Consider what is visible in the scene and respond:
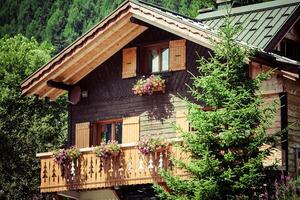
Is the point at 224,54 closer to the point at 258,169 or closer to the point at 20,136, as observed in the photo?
the point at 258,169

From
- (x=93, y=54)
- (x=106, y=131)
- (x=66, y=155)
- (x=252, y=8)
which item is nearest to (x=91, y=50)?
(x=93, y=54)

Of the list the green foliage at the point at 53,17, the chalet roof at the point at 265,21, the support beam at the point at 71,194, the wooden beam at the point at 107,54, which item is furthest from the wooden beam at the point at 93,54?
the green foliage at the point at 53,17

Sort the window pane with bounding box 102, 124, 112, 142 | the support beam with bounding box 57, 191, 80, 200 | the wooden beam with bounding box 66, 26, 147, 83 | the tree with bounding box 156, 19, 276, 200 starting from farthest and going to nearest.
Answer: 1. the window pane with bounding box 102, 124, 112, 142
2. the wooden beam with bounding box 66, 26, 147, 83
3. the support beam with bounding box 57, 191, 80, 200
4. the tree with bounding box 156, 19, 276, 200

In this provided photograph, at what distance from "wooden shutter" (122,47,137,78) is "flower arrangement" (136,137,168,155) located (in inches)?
142

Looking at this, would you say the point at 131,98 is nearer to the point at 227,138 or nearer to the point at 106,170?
the point at 106,170

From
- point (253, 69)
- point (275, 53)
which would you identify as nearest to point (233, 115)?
A: point (253, 69)

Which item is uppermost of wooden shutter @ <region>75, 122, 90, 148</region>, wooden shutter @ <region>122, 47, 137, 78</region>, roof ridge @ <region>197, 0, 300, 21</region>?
roof ridge @ <region>197, 0, 300, 21</region>

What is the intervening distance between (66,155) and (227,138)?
23.2 feet

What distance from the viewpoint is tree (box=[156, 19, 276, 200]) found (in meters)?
19.4

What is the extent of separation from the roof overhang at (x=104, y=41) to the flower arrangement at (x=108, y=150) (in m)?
3.67

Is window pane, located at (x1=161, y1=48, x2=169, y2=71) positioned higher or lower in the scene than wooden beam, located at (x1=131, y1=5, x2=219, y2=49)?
lower

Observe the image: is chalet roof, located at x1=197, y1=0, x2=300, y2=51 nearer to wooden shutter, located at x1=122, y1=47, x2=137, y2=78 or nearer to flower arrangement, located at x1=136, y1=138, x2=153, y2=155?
wooden shutter, located at x1=122, y1=47, x2=137, y2=78

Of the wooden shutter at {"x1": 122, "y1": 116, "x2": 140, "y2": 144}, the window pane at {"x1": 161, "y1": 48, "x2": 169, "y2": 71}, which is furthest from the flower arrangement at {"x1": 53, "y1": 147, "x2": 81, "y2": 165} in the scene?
the window pane at {"x1": 161, "y1": 48, "x2": 169, "y2": 71}

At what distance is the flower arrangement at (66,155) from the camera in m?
24.8
